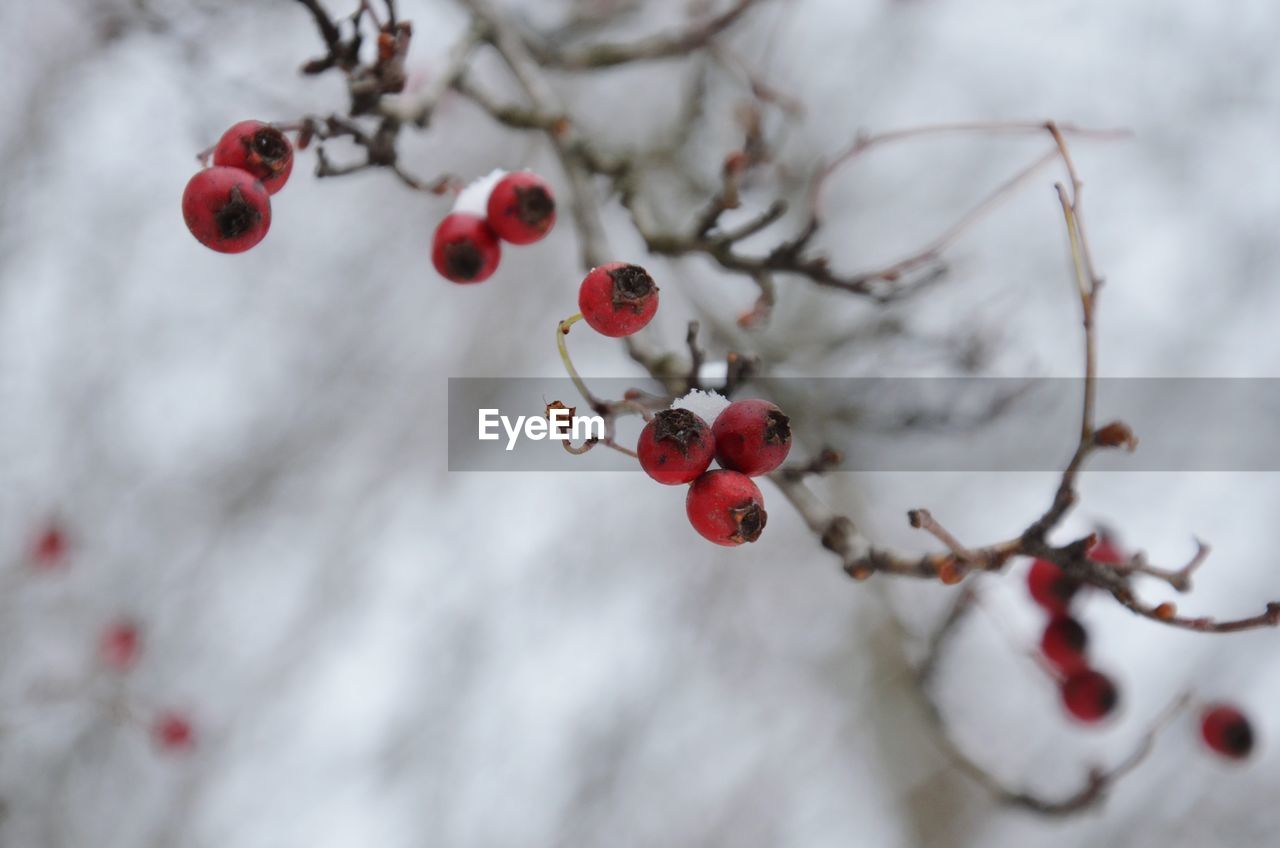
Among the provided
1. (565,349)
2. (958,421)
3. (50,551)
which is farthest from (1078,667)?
(50,551)

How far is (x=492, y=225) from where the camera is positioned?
64.4 inches

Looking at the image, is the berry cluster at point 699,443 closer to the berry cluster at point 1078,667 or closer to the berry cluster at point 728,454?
the berry cluster at point 728,454

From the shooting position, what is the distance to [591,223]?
1987 millimetres

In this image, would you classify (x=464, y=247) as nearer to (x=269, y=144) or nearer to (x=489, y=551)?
(x=269, y=144)

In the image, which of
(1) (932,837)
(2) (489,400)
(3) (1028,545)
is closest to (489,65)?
(2) (489,400)

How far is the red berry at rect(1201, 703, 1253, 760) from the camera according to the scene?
2.51 metres

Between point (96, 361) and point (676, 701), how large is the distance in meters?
5.64

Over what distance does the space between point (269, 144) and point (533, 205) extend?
1.57 ft

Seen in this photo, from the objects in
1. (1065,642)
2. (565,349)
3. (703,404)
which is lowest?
(1065,642)

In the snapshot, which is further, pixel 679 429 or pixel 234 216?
pixel 234 216

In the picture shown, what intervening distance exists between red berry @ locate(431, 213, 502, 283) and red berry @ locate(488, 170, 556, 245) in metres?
0.04

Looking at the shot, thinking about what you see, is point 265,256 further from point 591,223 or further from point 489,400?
point 591,223

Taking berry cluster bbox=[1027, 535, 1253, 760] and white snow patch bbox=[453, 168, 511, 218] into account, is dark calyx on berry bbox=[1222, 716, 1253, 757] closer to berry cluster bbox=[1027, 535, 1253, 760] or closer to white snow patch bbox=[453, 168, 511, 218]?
berry cluster bbox=[1027, 535, 1253, 760]

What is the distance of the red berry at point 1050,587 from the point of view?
2.26 m
